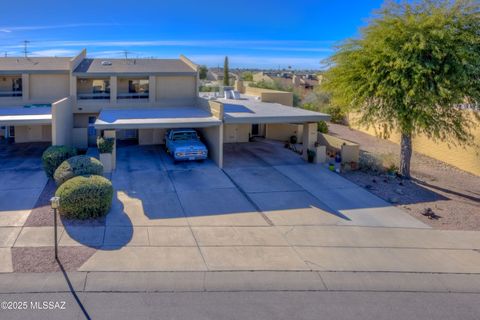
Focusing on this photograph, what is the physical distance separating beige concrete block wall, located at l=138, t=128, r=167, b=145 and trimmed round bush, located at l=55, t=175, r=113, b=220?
1437cm

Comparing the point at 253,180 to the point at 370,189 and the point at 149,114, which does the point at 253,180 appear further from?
the point at 149,114

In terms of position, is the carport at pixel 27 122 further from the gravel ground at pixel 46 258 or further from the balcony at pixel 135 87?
the gravel ground at pixel 46 258

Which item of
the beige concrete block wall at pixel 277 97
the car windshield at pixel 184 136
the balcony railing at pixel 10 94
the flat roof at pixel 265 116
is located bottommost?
the car windshield at pixel 184 136

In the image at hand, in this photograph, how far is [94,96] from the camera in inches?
1127

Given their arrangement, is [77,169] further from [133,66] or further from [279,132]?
[279,132]

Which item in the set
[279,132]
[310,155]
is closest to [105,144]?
[310,155]

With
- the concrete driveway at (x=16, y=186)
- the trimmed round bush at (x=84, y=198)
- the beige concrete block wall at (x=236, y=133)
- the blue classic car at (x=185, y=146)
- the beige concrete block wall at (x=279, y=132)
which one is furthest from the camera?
the beige concrete block wall at (x=279, y=132)

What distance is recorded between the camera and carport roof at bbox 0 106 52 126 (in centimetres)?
2178

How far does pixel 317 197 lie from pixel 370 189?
3.04m

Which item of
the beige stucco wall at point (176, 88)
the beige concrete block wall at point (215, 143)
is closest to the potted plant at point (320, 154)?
the beige concrete block wall at point (215, 143)

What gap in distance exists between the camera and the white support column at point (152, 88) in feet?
95.2

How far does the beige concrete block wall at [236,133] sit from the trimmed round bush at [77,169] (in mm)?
14063

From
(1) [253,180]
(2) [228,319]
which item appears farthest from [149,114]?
(2) [228,319]

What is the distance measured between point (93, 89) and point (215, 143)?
11295mm
